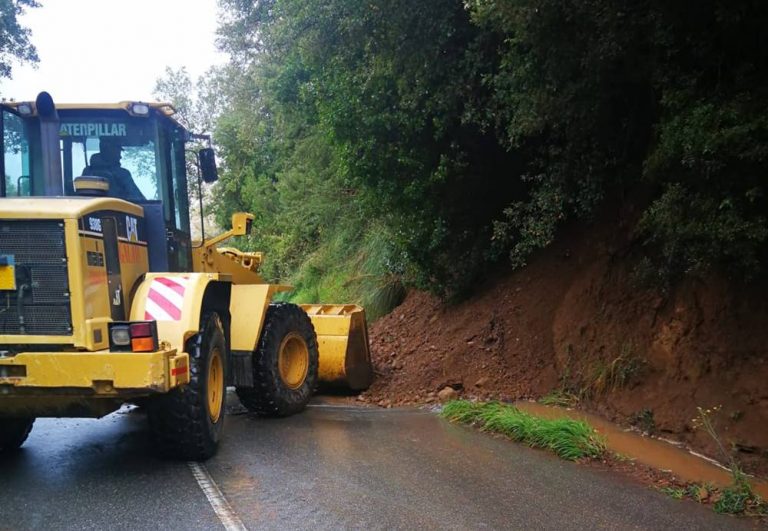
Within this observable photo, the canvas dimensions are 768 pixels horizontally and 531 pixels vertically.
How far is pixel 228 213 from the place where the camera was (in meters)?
31.0

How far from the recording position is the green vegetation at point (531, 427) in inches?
260

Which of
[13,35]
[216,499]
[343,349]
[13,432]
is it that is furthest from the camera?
[13,35]

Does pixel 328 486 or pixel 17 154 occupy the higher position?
pixel 17 154

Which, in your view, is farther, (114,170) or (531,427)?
(531,427)

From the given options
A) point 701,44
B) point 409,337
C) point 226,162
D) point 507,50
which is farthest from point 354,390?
point 226,162

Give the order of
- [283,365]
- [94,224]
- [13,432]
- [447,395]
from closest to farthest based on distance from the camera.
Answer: [94,224] → [13,432] → [283,365] → [447,395]

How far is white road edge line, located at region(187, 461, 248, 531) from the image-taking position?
4656 millimetres

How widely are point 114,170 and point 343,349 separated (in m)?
3.78

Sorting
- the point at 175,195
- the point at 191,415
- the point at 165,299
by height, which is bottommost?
the point at 191,415

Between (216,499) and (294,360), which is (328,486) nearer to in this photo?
(216,499)

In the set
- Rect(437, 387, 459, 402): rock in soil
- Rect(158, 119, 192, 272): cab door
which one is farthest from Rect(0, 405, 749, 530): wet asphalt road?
Rect(158, 119, 192, 272): cab door

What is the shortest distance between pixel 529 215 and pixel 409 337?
11.2 feet

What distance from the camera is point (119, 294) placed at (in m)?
5.98

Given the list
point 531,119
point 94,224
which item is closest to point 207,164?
point 94,224
